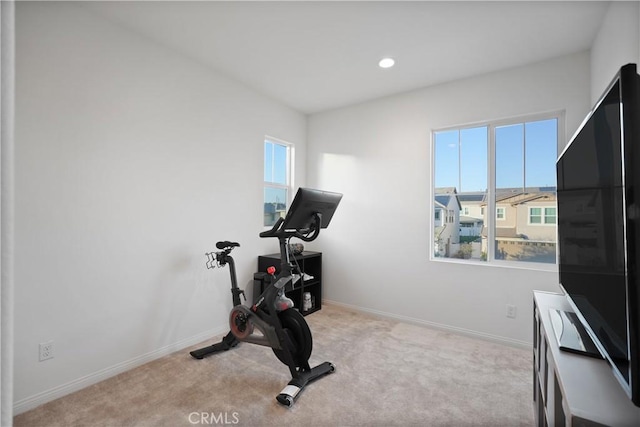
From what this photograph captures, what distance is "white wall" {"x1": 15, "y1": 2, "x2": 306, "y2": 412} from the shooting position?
1.96 metres

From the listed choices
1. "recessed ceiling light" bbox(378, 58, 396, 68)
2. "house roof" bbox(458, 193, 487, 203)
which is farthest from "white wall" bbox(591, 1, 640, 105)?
"recessed ceiling light" bbox(378, 58, 396, 68)

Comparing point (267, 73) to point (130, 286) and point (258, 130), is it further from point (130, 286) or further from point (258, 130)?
point (130, 286)

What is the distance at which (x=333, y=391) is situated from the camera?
214cm

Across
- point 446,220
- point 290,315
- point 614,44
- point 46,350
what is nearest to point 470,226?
point 446,220

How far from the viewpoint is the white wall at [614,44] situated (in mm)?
1731

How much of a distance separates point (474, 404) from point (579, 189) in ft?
4.95

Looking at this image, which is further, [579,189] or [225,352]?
[225,352]

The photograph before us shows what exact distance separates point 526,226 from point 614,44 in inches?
62.2

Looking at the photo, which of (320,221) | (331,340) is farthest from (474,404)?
(320,221)

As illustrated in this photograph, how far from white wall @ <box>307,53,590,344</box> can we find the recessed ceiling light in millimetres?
691

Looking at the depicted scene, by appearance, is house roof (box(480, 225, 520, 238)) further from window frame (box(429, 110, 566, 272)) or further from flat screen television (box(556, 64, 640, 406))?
flat screen television (box(556, 64, 640, 406))

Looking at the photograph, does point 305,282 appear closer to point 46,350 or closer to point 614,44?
point 46,350

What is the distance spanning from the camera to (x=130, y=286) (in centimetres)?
244

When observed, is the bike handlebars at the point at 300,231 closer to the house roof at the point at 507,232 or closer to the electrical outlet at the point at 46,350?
the electrical outlet at the point at 46,350
